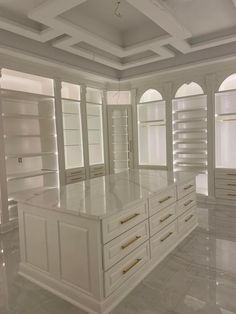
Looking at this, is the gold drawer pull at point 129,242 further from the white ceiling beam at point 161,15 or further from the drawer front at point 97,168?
the drawer front at point 97,168

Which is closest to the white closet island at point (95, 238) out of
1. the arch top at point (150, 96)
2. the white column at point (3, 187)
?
the white column at point (3, 187)

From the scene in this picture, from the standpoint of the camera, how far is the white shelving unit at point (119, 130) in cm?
546

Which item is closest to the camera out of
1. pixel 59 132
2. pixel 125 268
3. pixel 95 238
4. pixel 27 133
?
pixel 95 238

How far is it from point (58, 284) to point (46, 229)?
1.54ft

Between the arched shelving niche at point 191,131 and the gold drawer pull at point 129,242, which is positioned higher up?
the arched shelving niche at point 191,131

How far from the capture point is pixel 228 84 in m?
4.54

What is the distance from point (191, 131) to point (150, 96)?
127cm

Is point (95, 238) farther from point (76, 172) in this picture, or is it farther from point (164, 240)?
point (76, 172)

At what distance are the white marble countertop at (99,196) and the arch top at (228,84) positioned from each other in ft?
8.22

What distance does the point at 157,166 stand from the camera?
5.32m

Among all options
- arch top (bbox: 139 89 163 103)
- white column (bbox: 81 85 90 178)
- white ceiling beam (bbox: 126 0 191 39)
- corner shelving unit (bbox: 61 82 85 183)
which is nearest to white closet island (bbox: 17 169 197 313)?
white ceiling beam (bbox: 126 0 191 39)

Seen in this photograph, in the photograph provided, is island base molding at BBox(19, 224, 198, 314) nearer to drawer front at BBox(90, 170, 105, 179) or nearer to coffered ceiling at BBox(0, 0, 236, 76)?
coffered ceiling at BBox(0, 0, 236, 76)

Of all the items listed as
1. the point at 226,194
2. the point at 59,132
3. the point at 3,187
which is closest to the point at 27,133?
the point at 59,132

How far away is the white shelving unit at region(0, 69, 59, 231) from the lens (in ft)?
12.2
